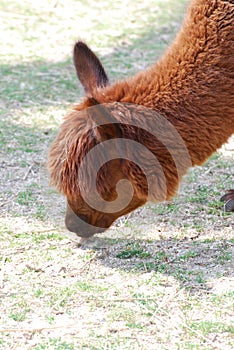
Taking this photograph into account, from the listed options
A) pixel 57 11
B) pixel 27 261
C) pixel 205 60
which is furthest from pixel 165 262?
pixel 57 11

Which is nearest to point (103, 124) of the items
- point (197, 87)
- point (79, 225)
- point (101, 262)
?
point (197, 87)

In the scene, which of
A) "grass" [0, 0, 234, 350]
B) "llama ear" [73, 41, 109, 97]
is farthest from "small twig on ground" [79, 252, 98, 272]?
"llama ear" [73, 41, 109, 97]

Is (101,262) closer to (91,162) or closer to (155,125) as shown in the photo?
(91,162)

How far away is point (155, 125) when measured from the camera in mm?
3957

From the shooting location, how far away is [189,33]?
4238 mm

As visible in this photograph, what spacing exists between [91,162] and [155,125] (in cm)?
44

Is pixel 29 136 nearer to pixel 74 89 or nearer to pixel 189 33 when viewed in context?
pixel 74 89

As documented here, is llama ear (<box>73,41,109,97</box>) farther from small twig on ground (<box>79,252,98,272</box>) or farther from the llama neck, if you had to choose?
small twig on ground (<box>79,252,98,272</box>)

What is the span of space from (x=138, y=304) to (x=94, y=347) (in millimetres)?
517

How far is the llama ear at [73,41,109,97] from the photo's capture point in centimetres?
432

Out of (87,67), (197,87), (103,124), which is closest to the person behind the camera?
(103,124)

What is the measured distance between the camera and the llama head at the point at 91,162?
3.91 m

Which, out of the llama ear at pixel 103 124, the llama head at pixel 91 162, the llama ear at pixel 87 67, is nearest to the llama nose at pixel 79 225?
the llama head at pixel 91 162

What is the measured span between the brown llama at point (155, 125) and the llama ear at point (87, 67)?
0.21 feet
